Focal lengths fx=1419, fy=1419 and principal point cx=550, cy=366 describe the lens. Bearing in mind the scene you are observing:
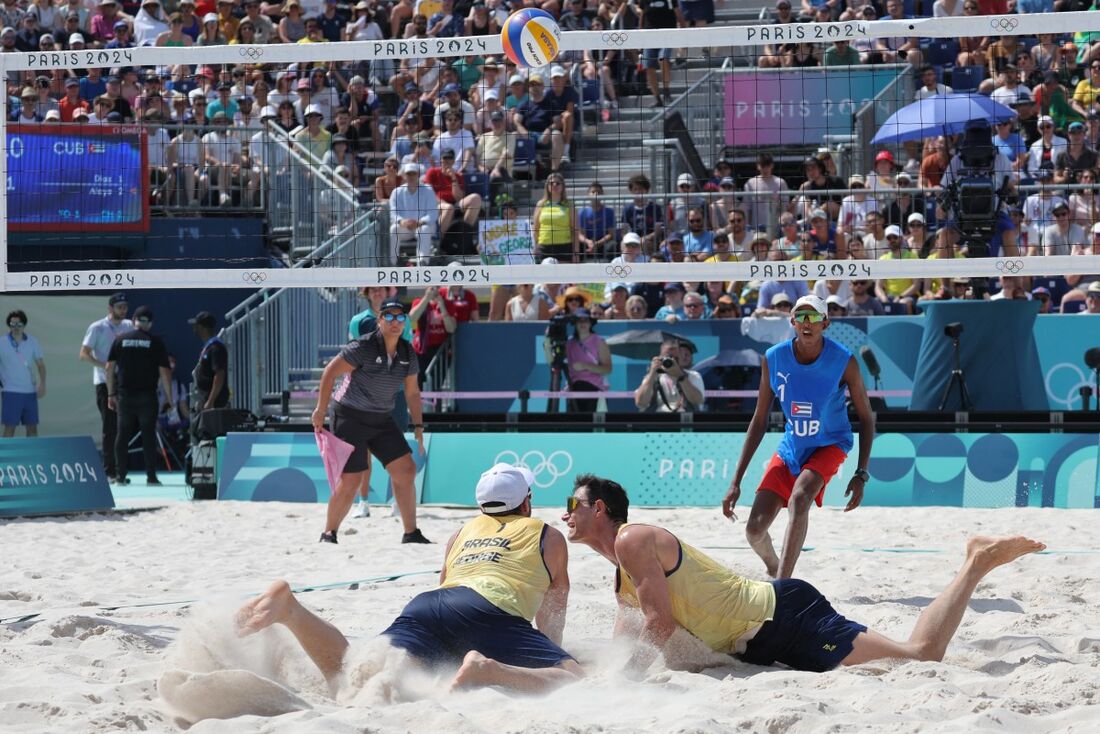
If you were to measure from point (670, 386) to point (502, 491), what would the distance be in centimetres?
676

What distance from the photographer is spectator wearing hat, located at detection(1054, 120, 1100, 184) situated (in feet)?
38.6

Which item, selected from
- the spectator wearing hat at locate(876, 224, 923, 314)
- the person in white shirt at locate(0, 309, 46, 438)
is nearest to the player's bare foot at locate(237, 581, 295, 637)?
the spectator wearing hat at locate(876, 224, 923, 314)

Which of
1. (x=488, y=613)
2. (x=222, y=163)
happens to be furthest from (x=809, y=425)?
(x=222, y=163)

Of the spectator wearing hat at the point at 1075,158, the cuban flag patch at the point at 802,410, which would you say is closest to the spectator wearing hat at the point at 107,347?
the spectator wearing hat at the point at 1075,158

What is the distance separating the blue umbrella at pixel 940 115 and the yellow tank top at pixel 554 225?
105 inches

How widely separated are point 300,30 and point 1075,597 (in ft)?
42.0

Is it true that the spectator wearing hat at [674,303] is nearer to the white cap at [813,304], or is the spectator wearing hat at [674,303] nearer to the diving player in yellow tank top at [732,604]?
the white cap at [813,304]

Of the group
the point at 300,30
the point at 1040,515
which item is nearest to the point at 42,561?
the point at 1040,515

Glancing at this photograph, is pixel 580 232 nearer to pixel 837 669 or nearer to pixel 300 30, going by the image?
pixel 300 30

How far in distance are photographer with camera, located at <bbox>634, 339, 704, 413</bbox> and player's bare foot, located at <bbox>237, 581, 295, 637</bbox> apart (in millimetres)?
7214

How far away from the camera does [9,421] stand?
45.4 feet

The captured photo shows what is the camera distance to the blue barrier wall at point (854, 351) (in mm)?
11305

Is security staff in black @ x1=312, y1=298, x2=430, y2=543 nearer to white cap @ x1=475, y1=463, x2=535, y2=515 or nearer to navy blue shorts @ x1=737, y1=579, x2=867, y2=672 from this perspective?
white cap @ x1=475, y1=463, x2=535, y2=515

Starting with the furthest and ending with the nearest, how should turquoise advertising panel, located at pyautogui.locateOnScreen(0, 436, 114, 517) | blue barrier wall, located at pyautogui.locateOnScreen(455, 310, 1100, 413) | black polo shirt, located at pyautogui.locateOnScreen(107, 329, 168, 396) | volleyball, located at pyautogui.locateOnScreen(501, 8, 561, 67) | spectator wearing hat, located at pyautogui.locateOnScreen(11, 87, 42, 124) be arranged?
spectator wearing hat, located at pyautogui.locateOnScreen(11, 87, 42, 124) < black polo shirt, located at pyautogui.locateOnScreen(107, 329, 168, 396) < blue barrier wall, located at pyautogui.locateOnScreen(455, 310, 1100, 413) < turquoise advertising panel, located at pyautogui.locateOnScreen(0, 436, 114, 517) < volleyball, located at pyautogui.locateOnScreen(501, 8, 561, 67)
